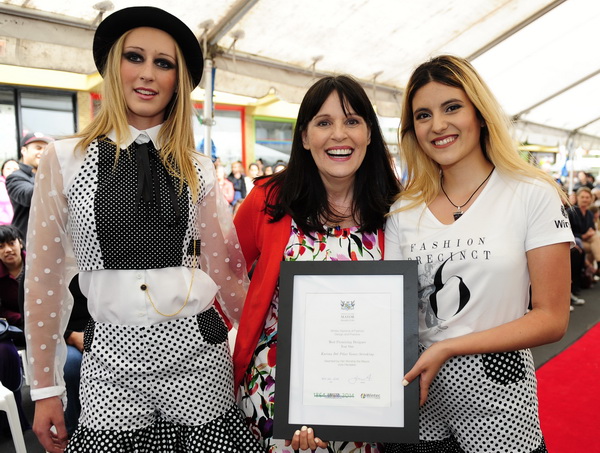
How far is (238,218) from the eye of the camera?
6.34ft

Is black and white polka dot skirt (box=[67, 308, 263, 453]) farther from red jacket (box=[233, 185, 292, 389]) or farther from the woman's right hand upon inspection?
red jacket (box=[233, 185, 292, 389])

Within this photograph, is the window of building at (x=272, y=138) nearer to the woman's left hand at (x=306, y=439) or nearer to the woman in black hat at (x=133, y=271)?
the woman in black hat at (x=133, y=271)

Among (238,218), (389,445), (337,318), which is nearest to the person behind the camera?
(337,318)

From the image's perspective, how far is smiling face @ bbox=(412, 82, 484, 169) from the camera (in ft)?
5.24

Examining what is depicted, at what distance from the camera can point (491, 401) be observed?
142 centimetres

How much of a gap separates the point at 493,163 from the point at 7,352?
3.33 meters

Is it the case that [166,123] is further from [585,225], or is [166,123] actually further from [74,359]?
[585,225]

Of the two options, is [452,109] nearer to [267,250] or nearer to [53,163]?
[267,250]

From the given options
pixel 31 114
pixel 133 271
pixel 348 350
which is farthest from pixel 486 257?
pixel 31 114

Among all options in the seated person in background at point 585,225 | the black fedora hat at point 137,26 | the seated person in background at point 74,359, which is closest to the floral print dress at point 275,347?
the black fedora hat at point 137,26

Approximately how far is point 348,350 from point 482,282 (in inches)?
17.3

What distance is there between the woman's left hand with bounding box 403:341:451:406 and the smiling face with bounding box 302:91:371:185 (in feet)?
2.27

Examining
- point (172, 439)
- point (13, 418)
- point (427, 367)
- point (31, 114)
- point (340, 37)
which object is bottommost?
point (13, 418)

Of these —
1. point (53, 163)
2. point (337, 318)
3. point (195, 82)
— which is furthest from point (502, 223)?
point (53, 163)
